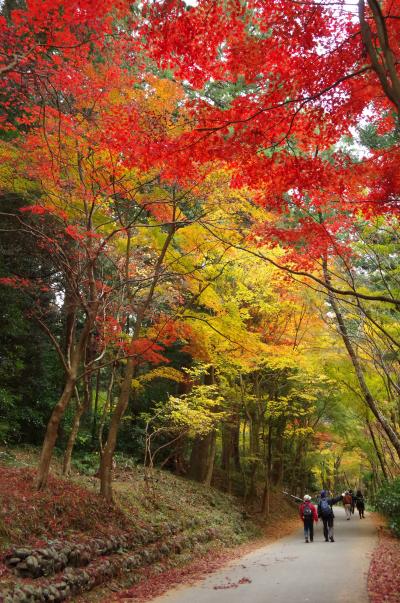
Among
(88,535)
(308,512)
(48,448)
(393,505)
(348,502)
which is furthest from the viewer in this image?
(348,502)

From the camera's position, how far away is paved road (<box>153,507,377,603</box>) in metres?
6.95

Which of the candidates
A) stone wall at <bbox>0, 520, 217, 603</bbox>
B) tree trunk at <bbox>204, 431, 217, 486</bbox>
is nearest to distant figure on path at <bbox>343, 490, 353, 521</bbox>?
tree trunk at <bbox>204, 431, 217, 486</bbox>

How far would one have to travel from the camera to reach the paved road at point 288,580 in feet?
22.8

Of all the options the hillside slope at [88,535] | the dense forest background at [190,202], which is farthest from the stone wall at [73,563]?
the dense forest background at [190,202]

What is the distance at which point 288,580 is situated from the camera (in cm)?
827

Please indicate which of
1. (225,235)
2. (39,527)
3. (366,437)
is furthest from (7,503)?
(366,437)

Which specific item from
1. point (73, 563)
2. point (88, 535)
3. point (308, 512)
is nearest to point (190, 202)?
point (88, 535)

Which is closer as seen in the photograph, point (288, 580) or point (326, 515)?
point (288, 580)

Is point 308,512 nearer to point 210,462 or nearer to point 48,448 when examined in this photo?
point 210,462

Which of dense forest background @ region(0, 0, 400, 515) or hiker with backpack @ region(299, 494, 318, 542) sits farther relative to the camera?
hiker with backpack @ region(299, 494, 318, 542)

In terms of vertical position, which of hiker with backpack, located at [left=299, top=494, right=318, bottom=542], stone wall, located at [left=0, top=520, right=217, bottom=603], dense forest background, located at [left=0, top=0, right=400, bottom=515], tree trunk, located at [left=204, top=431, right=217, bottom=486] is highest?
dense forest background, located at [left=0, top=0, right=400, bottom=515]

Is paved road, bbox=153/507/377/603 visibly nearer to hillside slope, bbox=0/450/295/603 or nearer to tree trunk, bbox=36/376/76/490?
hillside slope, bbox=0/450/295/603

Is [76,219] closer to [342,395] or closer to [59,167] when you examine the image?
[59,167]

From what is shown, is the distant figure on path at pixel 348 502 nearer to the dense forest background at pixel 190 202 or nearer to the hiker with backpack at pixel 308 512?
the dense forest background at pixel 190 202
